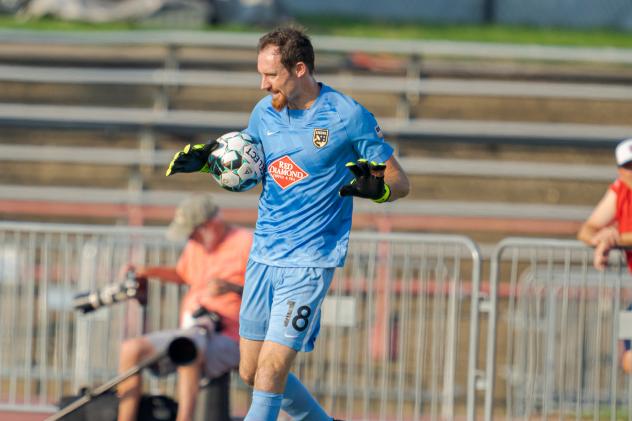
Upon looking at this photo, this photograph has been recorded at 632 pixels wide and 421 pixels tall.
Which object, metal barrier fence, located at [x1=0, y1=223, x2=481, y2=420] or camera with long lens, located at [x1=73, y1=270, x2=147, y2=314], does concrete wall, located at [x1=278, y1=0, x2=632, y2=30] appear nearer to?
metal barrier fence, located at [x1=0, y1=223, x2=481, y2=420]

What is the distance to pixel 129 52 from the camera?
48.3 ft

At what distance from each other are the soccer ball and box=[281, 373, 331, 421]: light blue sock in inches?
42.4

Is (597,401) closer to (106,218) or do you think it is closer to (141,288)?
(141,288)

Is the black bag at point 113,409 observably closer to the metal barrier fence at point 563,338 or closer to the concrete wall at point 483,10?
the metal barrier fence at point 563,338

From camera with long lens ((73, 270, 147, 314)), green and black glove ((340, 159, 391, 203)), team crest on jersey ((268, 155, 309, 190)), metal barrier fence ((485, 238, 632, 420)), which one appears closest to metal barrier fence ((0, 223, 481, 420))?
metal barrier fence ((485, 238, 632, 420))

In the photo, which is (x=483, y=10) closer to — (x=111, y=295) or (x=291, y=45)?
(x=111, y=295)

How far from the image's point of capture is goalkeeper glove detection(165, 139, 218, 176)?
5.79 m

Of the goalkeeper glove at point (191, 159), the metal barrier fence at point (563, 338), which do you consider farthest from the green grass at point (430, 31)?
the goalkeeper glove at point (191, 159)

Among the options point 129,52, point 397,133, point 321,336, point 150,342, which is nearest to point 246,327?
point 150,342

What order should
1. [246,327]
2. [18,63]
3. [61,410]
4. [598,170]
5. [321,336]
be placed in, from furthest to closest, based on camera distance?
[18,63], [598,170], [321,336], [61,410], [246,327]

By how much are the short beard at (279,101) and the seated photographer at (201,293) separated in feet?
5.62

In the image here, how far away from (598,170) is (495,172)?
115cm

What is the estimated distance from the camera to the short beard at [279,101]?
577 cm

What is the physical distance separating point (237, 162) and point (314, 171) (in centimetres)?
38
